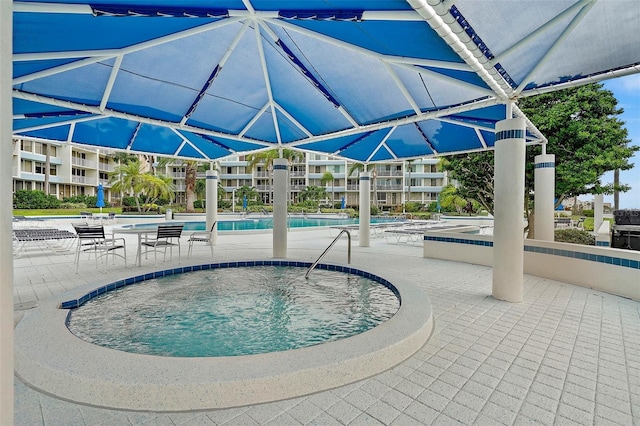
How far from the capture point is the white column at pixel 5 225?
1454mm

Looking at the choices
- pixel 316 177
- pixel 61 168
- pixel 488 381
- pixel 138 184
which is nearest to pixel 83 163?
pixel 61 168

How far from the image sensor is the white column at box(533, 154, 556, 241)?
30.8 ft

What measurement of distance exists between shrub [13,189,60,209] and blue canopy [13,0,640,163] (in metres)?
30.5

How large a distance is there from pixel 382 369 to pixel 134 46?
20.1ft

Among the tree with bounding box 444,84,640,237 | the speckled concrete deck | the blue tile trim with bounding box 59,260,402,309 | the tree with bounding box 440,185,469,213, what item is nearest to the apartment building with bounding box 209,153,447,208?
the tree with bounding box 440,185,469,213

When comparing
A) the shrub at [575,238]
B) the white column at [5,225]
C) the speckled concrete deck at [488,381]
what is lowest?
the speckled concrete deck at [488,381]

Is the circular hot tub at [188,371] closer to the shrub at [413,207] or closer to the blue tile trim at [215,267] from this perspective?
the blue tile trim at [215,267]

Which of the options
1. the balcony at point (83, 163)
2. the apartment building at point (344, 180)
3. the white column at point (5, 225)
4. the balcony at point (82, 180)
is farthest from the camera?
the apartment building at point (344, 180)

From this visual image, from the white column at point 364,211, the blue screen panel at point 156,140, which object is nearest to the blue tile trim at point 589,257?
the white column at point 364,211

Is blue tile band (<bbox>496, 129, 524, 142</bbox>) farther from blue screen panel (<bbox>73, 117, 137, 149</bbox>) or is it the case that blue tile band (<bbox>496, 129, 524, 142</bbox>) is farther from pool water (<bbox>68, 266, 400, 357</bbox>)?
blue screen panel (<bbox>73, 117, 137, 149</bbox>)

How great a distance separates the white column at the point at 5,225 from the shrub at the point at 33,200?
4096 cm

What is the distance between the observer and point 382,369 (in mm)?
3584

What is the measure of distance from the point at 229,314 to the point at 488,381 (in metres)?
4.03

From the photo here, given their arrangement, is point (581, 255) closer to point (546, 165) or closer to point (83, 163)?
point (546, 165)
